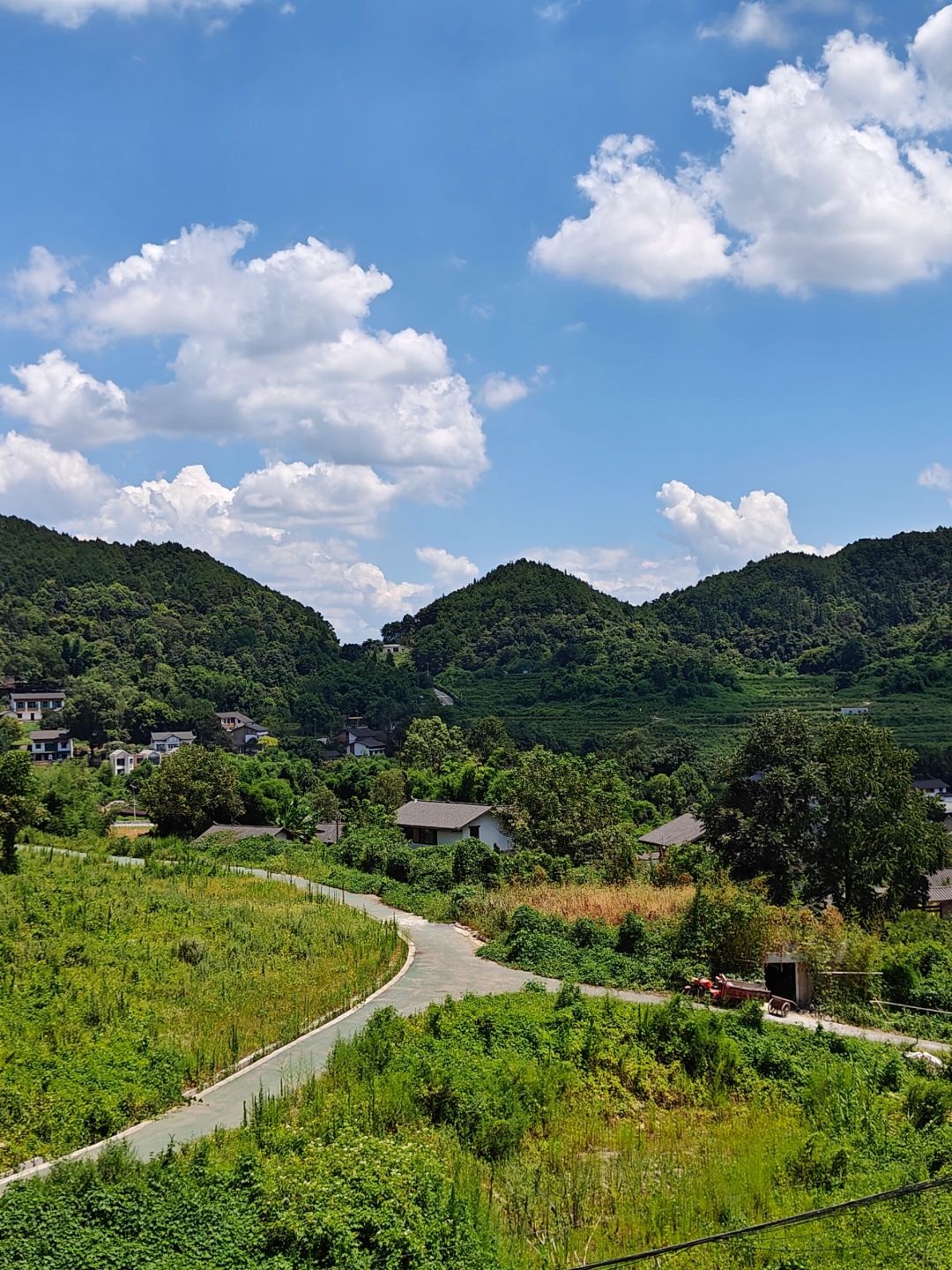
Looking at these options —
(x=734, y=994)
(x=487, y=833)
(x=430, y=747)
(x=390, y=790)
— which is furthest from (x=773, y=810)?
(x=430, y=747)

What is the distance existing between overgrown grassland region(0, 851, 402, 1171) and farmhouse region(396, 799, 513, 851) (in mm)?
14359

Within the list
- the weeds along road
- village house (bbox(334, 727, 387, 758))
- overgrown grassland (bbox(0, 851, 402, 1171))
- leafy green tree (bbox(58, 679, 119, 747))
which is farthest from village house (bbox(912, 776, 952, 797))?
leafy green tree (bbox(58, 679, 119, 747))

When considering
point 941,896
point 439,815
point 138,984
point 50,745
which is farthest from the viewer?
point 50,745

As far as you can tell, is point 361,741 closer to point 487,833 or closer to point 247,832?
point 247,832

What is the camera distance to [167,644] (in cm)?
9956

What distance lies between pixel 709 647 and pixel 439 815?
80.0m

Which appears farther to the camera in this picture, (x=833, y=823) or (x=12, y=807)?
(x=833, y=823)

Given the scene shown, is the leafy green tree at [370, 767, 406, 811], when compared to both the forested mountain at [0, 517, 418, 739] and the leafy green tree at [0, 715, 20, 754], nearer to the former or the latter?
the leafy green tree at [0, 715, 20, 754]

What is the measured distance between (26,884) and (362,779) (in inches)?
1309

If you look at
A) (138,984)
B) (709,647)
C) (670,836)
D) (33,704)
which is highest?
(709,647)

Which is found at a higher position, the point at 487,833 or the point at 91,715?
the point at 91,715

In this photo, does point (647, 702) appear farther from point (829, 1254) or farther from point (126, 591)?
point (829, 1254)

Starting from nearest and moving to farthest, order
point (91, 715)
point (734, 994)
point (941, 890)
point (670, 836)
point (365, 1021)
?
point (365, 1021)
point (734, 994)
point (941, 890)
point (670, 836)
point (91, 715)

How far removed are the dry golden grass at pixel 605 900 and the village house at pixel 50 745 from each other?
58.4 m
